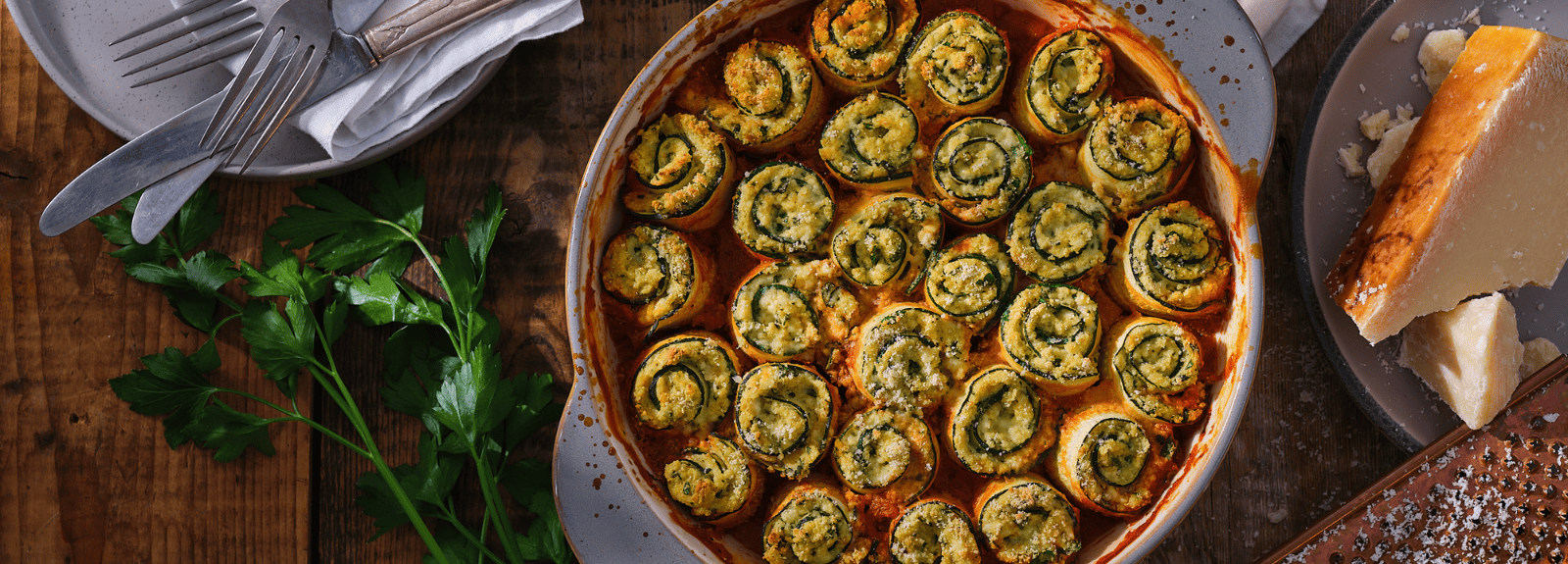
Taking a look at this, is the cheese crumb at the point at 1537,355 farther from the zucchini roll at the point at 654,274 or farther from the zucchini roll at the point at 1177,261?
the zucchini roll at the point at 654,274

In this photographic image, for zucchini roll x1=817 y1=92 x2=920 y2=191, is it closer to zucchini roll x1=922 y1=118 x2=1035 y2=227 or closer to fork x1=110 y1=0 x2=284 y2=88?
zucchini roll x1=922 y1=118 x2=1035 y2=227

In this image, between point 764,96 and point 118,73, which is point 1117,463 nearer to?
point 764,96

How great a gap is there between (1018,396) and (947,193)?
1.64ft

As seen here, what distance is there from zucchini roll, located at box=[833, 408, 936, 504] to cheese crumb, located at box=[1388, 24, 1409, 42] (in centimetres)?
154

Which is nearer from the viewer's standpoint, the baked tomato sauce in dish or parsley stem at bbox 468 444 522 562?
the baked tomato sauce in dish

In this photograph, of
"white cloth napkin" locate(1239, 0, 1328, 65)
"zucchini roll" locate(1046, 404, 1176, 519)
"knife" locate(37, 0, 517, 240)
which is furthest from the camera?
"white cloth napkin" locate(1239, 0, 1328, 65)

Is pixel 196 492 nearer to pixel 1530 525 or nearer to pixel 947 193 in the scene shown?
pixel 947 193

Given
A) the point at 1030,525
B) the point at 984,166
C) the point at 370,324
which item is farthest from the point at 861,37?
the point at 370,324

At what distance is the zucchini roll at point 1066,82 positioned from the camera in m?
2.09

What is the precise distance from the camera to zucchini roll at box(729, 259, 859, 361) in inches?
83.7

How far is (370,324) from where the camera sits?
236 cm

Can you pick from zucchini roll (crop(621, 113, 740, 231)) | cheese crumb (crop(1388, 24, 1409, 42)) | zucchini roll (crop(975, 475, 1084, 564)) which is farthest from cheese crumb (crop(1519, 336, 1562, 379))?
zucchini roll (crop(621, 113, 740, 231))

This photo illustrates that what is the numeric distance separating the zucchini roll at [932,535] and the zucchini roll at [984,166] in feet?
2.25

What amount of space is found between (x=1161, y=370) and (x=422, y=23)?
6.40 feet
